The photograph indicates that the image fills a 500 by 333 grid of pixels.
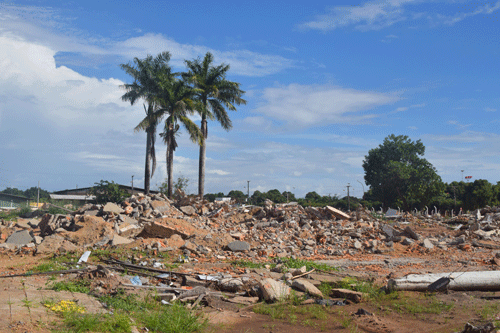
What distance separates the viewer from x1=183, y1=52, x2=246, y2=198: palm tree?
30.5 m

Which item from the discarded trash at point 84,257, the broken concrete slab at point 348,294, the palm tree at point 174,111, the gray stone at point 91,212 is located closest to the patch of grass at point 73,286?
A: the discarded trash at point 84,257

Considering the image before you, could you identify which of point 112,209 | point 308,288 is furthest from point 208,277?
point 112,209

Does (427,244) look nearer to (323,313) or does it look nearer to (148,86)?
(323,313)

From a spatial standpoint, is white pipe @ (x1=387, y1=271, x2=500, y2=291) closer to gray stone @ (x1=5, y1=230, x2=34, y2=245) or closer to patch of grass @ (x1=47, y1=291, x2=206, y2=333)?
patch of grass @ (x1=47, y1=291, x2=206, y2=333)

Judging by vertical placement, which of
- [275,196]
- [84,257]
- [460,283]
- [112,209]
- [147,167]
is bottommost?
[84,257]

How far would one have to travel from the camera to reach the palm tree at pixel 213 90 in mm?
30547

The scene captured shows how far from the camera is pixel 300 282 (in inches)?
342

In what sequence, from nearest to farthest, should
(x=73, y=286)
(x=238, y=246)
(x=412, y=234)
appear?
(x=73, y=286), (x=238, y=246), (x=412, y=234)

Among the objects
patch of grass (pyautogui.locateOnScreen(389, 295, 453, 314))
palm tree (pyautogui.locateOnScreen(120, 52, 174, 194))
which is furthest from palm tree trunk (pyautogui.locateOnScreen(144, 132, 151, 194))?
patch of grass (pyautogui.locateOnScreen(389, 295, 453, 314))

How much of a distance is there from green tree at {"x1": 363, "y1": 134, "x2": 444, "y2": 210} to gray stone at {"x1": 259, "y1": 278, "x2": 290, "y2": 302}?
3819cm

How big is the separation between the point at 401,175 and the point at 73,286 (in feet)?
148

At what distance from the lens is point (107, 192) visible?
106 ft

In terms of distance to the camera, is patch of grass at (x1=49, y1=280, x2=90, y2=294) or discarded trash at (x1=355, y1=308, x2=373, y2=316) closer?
discarded trash at (x1=355, y1=308, x2=373, y2=316)

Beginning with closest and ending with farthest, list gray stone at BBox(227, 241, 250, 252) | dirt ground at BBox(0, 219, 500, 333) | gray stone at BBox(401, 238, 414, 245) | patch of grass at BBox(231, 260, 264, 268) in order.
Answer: dirt ground at BBox(0, 219, 500, 333)
patch of grass at BBox(231, 260, 264, 268)
gray stone at BBox(227, 241, 250, 252)
gray stone at BBox(401, 238, 414, 245)
